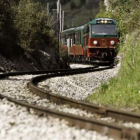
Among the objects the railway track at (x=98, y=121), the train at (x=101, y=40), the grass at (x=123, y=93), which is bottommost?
the train at (x=101, y=40)

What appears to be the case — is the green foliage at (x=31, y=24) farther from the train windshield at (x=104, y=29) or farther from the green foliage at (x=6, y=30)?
the train windshield at (x=104, y=29)

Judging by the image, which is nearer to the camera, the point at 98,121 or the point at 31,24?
the point at 98,121

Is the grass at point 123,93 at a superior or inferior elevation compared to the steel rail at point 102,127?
inferior

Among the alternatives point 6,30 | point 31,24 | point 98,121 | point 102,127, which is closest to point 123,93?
point 98,121

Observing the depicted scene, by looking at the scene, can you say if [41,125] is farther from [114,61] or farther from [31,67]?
[114,61]

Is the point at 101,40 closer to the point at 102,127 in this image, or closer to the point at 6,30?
the point at 6,30

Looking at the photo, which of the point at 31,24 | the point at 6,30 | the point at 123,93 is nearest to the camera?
the point at 123,93

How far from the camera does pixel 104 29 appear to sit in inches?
1251

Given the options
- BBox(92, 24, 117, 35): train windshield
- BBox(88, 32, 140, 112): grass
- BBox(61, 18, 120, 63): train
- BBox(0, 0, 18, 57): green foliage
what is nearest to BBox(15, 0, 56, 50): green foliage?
BBox(0, 0, 18, 57): green foliage

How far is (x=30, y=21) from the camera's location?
3556 centimetres

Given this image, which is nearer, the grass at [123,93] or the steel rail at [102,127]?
the steel rail at [102,127]

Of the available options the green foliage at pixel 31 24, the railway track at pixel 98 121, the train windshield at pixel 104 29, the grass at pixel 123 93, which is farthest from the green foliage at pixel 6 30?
the railway track at pixel 98 121

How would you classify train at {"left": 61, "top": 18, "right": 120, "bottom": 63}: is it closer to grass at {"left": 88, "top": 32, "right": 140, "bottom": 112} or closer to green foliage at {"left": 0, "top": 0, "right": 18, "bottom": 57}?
green foliage at {"left": 0, "top": 0, "right": 18, "bottom": 57}

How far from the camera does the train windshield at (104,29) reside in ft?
104
